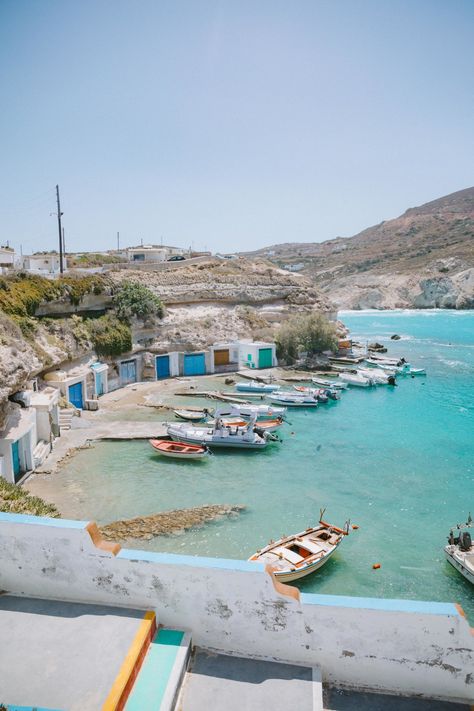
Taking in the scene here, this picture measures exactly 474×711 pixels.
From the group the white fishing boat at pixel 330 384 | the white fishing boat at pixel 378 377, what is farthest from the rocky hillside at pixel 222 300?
the white fishing boat at pixel 378 377

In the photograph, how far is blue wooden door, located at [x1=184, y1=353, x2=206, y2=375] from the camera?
45.0 metres

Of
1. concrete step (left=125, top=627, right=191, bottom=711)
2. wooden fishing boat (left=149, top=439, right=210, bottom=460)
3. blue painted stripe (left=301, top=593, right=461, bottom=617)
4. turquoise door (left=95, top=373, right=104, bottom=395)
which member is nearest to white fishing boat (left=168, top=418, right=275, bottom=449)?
wooden fishing boat (left=149, top=439, right=210, bottom=460)

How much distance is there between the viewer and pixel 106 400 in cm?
3550

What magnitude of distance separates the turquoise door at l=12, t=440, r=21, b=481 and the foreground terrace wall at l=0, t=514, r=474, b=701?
1495cm

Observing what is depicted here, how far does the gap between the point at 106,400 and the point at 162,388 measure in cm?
547

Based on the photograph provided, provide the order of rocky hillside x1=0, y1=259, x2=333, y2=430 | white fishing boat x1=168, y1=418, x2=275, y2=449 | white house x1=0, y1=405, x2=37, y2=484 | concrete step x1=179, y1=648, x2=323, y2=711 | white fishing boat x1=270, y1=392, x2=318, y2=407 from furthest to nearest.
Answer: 1. white fishing boat x1=270, y1=392, x2=318, y2=407
2. rocky hillside x1=0, y1=259, x2=333, y2=430
3. white fishing boat x1=168, y1=418, x2=275, y2=449
4. white house x1=0, y1=405, x2=37, y2=484
5. concrete step x1=179, y1=648, x2=323, y2=711

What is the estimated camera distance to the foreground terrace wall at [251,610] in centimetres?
604

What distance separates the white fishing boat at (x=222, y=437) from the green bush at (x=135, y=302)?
61.1ft

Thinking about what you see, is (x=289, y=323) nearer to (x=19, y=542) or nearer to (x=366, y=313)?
(x=19, y=542)

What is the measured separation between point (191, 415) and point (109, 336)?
38.9 feet

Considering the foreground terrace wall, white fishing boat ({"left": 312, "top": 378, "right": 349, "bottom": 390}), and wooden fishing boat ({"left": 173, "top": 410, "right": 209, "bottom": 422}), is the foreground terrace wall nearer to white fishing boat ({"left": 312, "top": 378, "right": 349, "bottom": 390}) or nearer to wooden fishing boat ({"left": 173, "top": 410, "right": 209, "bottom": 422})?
wooden fishing boat ({"left": 173, "top": 410, "right": 209, "bottom": 422})

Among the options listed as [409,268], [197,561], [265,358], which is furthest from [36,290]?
[409,268]

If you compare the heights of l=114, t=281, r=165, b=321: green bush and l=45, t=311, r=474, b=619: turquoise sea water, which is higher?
l=114, t=281, r=165, b=321: green bush

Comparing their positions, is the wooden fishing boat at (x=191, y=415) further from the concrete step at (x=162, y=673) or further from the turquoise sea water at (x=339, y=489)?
the concrete step at (x=162, y=673)
